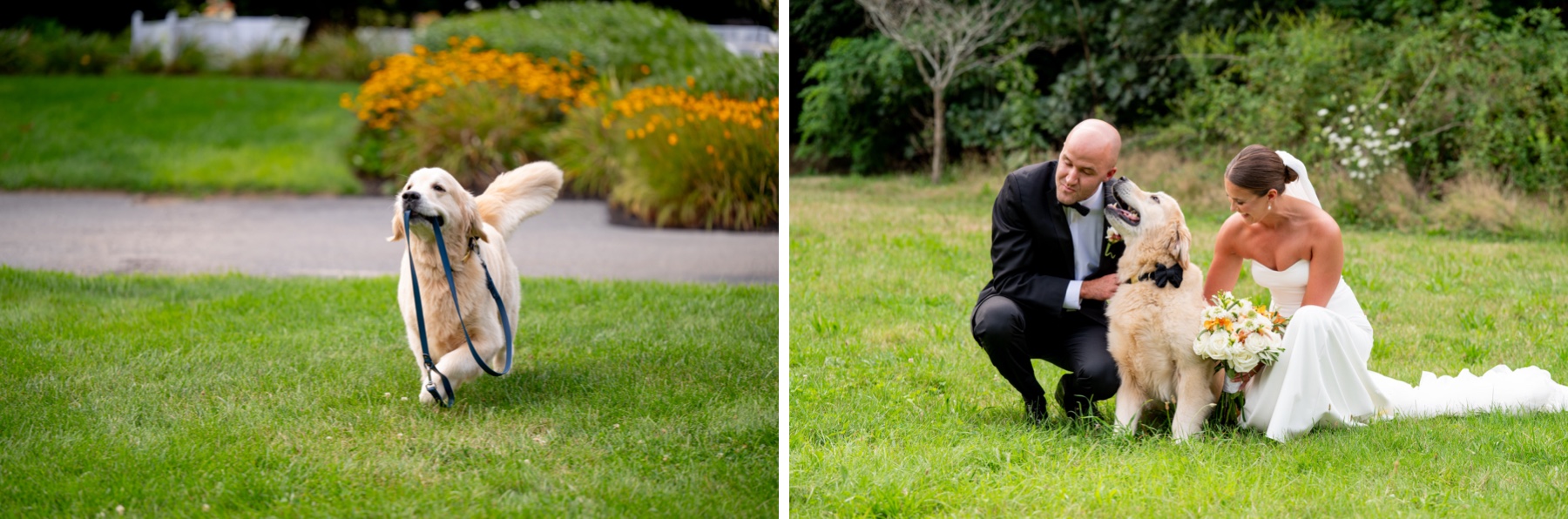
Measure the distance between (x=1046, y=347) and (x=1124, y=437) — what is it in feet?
1.78

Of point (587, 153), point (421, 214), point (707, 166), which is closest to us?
point (421, 214)

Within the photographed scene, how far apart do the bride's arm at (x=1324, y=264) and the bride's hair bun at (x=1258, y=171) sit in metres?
0.27

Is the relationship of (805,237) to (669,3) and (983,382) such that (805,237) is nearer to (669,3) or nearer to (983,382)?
(983,382)

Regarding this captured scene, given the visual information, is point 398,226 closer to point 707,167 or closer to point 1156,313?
point 1156,313

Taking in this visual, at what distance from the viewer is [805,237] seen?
991 cm

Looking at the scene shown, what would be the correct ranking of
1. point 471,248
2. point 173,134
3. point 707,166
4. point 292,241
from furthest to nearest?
point 173,134
point 707,166
point 292,241
point 471,248

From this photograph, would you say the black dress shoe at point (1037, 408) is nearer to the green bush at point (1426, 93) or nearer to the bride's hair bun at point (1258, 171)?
the bride's hair bun at point (1258, 171)

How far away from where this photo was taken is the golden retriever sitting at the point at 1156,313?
398 cm

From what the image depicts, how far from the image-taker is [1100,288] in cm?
424

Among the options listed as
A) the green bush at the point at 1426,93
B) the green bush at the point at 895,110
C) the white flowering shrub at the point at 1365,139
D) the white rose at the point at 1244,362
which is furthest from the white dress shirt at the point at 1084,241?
the green bush at the point at 895,110

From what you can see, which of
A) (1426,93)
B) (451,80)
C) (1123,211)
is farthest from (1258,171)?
(451,80)

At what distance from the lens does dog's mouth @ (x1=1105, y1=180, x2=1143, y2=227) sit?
13.1ft

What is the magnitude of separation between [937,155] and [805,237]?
5998mm

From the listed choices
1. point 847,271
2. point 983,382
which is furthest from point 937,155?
point 983,382
